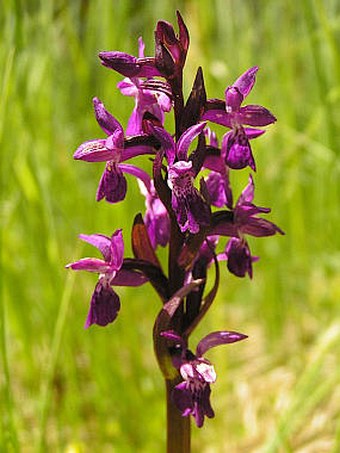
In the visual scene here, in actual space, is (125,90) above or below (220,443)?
above

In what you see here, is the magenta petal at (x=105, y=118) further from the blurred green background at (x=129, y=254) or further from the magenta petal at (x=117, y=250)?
the blurred green background at (x=129, y=254)

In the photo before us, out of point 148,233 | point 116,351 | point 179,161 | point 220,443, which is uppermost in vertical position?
point 179,161

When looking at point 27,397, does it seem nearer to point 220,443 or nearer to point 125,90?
point 220,443

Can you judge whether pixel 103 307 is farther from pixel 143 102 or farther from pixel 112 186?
pixel 143 102

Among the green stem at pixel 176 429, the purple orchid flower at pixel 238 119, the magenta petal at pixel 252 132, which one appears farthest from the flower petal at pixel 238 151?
the green stem at pixel 176 429

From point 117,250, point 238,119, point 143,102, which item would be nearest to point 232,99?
point 238,119

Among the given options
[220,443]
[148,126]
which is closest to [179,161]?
[148,126]
